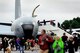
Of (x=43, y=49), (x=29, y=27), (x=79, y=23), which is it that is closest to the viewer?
(x=43, y=49)

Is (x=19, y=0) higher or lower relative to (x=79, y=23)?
higher

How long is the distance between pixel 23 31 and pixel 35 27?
52.0 inches

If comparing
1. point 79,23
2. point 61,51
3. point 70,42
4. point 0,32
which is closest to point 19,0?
point 0,32

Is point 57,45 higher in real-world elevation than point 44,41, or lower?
lower

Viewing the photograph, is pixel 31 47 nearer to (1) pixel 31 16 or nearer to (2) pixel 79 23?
(1) pixel 31 16

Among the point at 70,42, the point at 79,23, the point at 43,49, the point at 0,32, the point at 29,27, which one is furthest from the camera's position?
the point at 79,23

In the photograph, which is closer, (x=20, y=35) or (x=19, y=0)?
(x=20, y=35)

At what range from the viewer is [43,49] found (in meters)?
17.5

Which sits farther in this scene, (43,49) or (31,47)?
(31,47)

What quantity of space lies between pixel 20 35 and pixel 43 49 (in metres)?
20.4

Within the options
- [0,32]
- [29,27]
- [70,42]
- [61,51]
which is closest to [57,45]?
[61,51]

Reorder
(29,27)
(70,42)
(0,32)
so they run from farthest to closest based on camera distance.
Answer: (0,32) → (29,27) → (70,42)

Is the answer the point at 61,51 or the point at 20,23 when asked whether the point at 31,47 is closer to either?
the point at 20,23

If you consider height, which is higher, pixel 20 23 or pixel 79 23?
pixel 20 23
